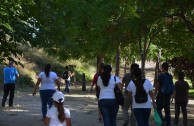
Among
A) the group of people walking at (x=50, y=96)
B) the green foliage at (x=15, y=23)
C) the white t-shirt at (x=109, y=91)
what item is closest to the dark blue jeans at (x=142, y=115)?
the white t-shirt at (x=109, y=91)

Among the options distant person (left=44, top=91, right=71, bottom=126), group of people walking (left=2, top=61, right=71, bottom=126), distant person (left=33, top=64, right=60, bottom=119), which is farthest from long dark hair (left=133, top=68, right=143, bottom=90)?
distant person (left=33, top=64, right=60, bottom=119)

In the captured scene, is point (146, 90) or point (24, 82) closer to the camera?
point (146, 90)

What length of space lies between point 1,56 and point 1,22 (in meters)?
1.33

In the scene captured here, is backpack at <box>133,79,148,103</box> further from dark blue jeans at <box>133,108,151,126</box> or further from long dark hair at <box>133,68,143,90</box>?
dark blue jeans at <box>133,108,151,126</box>

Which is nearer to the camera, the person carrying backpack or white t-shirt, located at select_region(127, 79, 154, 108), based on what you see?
white t-shirt, located at select_region(127, 79, 154, 108)

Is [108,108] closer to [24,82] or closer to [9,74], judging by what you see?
[9,74]

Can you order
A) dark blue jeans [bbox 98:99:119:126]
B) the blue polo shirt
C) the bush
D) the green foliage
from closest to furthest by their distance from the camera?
dark blue jeans [bbox 98:99:119:126], the green foliage, the blue polo shirt, the bush

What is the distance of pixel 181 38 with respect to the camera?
15.9 meters

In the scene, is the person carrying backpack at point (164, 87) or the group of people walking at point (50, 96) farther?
the person carrying backpack at point (164, 87)

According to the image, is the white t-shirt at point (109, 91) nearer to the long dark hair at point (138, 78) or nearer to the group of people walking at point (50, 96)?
the long dark hair at point (138, 78)

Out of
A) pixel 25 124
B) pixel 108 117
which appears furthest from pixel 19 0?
pixel 25 124

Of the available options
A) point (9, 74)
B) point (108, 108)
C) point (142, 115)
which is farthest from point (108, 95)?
point (9, 74)

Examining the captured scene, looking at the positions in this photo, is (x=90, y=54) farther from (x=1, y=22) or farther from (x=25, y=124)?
(x=1, y=22)

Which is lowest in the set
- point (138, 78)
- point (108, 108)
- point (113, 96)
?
point (108, 108)
